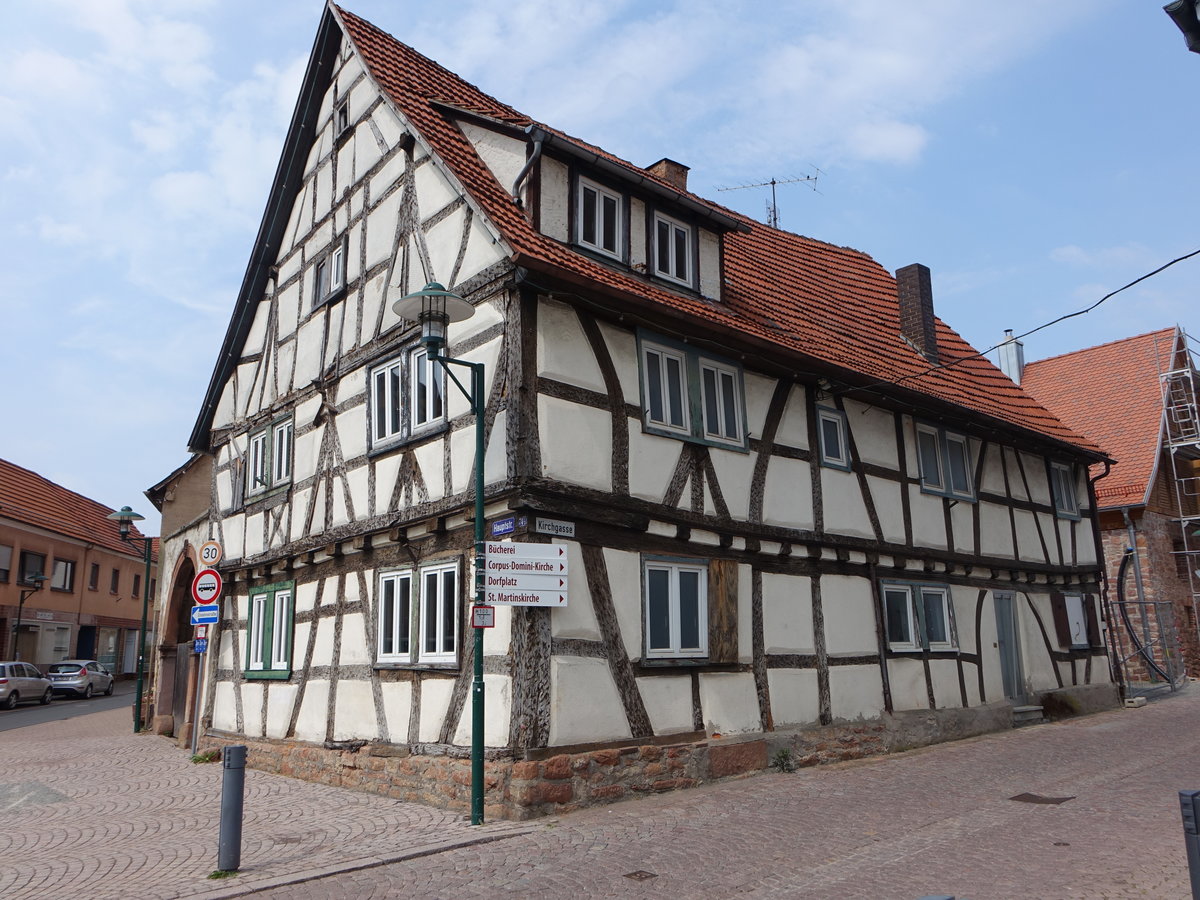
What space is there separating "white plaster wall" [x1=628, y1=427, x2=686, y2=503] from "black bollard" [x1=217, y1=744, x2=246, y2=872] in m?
4.91

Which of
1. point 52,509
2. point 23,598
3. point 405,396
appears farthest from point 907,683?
point 52,509

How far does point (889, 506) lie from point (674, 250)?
5130 millimetres

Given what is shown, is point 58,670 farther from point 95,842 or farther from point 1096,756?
point 1096,756

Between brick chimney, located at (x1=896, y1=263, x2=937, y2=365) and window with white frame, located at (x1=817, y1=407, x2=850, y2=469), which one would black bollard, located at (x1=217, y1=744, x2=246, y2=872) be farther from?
brick chimney, located at (x1=896, y1=263, x2=937, y2=365)

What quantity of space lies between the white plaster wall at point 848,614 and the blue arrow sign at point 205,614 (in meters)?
8.16

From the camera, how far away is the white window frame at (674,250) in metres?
12.6

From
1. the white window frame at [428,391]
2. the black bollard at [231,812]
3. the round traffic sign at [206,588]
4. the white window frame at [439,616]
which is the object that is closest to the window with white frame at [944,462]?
the white window frame at [428,391]

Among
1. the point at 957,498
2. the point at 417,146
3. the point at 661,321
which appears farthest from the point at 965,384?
the point at 417,146

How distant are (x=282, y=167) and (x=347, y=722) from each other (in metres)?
9.34

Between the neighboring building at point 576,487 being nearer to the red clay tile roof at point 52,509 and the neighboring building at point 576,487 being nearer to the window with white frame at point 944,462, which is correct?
the window with white frame at point 944,462

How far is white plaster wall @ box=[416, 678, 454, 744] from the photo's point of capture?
10406 millimetres

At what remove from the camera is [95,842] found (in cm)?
912

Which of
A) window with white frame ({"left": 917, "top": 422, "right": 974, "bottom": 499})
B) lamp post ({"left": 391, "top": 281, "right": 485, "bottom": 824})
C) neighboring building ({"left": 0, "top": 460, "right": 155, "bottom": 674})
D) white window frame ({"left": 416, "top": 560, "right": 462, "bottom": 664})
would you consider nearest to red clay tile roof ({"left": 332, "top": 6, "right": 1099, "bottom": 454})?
window with white frame ({"left": 917, "top": 422, "right": 974, "bottom": 499})

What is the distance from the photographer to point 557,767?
9.30 metres
